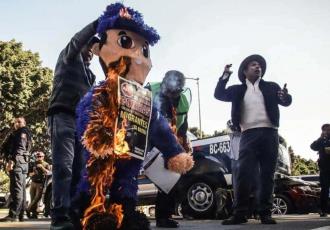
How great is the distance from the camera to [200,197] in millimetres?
8312

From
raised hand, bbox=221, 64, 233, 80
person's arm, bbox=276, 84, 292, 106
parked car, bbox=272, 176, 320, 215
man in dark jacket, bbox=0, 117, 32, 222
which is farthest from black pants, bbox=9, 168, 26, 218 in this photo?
→ parked car, bbox=272, 176, 320, 215

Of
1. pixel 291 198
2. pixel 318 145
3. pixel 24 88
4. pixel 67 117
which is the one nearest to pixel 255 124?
pixel 67 117

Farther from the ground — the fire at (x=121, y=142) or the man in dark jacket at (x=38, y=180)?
the man in dark jacket at (x=38, y=180)

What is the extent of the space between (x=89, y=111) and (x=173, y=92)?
2470 millimetres

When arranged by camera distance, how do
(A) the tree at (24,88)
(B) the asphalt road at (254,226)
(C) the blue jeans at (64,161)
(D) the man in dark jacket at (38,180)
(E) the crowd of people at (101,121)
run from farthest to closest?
(A) the tree at (24,88), (D) the man in dark jacket at (38,180), (B) the asphalt road at (254,226), (C) the blue jeans at (64,161), (E) the crowd of people at (101,121)

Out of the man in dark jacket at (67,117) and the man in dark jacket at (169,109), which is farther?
the man in dark jacket at (169,109)

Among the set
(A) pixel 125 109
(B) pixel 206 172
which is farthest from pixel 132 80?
(B) pixel 206 172

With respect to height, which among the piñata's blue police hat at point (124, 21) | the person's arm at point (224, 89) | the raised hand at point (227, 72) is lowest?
the piñata's blue police hat at point (124, 21)

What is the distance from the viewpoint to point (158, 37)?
327 centimetres

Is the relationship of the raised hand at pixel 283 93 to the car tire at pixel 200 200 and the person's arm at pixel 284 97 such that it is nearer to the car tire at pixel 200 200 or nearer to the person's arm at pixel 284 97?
the person's arm at pixel 284 97

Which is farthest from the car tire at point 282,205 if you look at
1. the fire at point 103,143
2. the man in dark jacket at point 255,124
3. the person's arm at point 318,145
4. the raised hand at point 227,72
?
the fire at point 103,143

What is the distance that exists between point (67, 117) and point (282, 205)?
25.7ft

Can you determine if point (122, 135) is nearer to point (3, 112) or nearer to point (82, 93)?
point (82, 93)

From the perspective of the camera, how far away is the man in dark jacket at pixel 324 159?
900 cm
